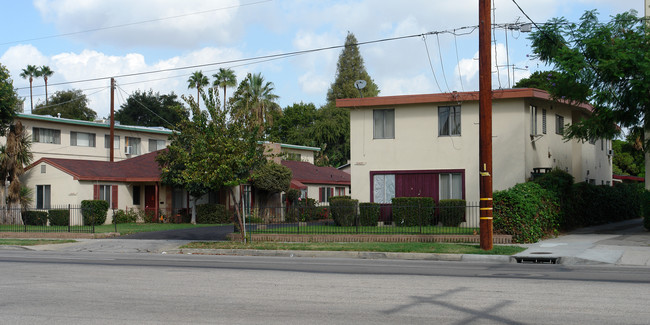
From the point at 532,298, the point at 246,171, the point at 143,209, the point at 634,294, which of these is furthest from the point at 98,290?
the point at 143,209

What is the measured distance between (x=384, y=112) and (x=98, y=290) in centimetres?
1982

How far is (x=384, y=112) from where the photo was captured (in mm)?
30203

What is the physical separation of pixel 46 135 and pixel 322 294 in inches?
1591

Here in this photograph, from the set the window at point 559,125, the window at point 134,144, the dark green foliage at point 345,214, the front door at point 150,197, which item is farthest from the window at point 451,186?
the window at point 134,144

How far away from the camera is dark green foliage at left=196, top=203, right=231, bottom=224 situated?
3862cm

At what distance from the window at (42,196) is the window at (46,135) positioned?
26.4 ft

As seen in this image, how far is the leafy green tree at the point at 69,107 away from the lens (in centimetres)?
7962

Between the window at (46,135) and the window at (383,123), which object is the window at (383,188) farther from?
the window at (46,135)

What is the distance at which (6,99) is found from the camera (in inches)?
1497

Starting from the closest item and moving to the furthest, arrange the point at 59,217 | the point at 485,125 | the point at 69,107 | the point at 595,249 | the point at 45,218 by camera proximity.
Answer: the point at 485,125
the point at 595,249
the point at 45,218
the point at 59,217
the point at 69,107

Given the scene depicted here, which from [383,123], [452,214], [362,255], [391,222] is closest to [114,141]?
[383,123]

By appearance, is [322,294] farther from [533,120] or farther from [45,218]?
[45,218]

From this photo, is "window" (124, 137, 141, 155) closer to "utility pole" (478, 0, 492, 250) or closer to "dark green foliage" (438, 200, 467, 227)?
"dark green foliage" (438, 200, 467, 227)

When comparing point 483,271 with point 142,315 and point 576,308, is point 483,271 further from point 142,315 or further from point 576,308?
point 142,315
